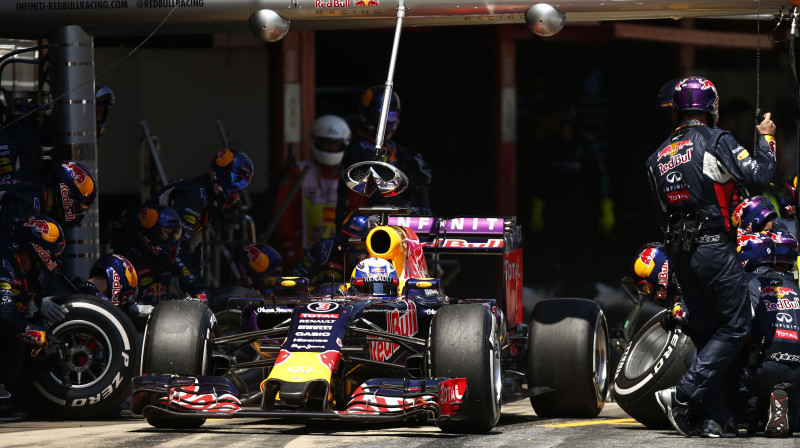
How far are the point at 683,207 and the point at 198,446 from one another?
9.88 feet

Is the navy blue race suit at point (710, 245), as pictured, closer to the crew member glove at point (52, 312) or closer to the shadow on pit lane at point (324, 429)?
the shadow on pit lane at point (324, 429)

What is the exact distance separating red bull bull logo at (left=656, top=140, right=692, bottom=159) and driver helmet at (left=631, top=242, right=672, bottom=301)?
1.25 m

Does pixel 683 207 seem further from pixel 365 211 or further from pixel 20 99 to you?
pixel 20 99

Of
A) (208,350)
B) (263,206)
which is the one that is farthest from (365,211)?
(263,206)

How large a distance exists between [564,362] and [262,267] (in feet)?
11.6

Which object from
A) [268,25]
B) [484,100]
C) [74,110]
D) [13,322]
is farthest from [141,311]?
[484,100]

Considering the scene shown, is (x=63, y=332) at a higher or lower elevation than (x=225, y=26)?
lower

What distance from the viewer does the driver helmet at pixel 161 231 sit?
1205cm

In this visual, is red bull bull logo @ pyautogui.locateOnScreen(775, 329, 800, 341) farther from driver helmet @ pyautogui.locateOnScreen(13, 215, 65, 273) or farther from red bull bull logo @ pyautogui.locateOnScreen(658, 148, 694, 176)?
driver helmet @ pyautogui.locateOnScreen(13, 215, 65, 273)

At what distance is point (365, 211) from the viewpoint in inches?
411

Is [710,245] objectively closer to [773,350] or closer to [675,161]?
[675,161]

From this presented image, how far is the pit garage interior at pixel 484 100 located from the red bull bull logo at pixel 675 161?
6.63 metres

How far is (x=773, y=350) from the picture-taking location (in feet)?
29.4

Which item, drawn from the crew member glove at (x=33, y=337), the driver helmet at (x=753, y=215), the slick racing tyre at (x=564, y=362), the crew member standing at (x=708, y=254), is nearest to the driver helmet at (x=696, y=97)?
the crew member standing at (x=708, y=254)
